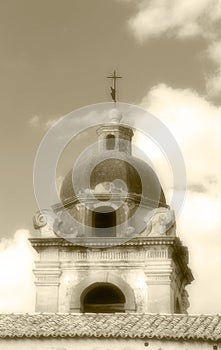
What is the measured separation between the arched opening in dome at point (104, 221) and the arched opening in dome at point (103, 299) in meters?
1.39

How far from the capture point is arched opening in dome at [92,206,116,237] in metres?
22.1

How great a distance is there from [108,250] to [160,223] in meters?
1.55

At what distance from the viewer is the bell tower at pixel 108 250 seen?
70.4ft

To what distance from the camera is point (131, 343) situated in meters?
18.2

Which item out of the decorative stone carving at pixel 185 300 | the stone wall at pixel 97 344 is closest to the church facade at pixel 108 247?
the decorative stone carving at pixel 185 300

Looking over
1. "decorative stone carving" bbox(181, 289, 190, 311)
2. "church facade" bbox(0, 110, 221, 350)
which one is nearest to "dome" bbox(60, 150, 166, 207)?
"church facade" bbox(0, 110, 221, 350)

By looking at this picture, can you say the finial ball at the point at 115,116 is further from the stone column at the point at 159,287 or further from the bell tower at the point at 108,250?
the stone column at the point at 159,287

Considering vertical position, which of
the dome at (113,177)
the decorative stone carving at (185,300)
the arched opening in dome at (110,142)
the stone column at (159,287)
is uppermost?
the arched opening in dome at (110,142)

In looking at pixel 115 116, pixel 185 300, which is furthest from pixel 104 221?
pixel 185 300

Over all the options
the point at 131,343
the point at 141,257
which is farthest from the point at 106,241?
the point at 131,343

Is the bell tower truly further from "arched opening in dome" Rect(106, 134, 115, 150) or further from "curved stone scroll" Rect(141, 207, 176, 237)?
"arched opening in dome" Rect(106, 134, 115, 150)

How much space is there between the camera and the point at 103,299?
22.9m

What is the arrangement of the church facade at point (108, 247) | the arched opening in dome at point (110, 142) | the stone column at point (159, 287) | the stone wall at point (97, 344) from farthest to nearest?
the arched opening in dome at point (110, 142) → the church facade at point (108, 247) → the stone column at point (159, 287) → the stone wall at point (97, 344)

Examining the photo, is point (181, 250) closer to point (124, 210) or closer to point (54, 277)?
point (124, 210)
